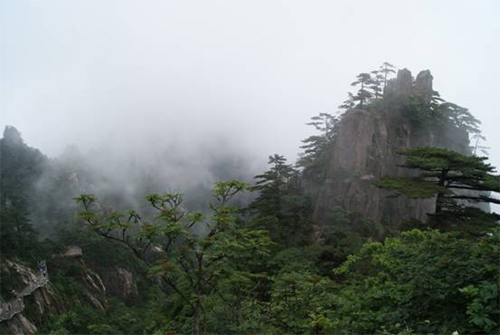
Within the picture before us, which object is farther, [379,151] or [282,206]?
[379,151]

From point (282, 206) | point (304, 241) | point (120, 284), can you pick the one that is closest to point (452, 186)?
point (304, 241)

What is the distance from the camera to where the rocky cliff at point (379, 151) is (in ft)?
73.9

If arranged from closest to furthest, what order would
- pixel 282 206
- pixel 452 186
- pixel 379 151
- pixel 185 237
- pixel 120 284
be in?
1. pixel 185 237
2. pixel 452 186
3. pixel 282 206
4. pixel 379 151
5. pixel 120 284

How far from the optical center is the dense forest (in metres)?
4.55

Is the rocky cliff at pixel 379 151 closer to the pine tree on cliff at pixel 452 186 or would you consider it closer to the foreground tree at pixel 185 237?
the pine tree on cliff at pixel 452 186

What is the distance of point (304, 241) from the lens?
19.8m

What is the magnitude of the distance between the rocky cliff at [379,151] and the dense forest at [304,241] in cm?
10

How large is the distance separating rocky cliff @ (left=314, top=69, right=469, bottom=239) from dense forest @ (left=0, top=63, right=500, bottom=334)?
0.10 metres

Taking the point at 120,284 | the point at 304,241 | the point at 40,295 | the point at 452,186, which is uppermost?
the point at 452,186

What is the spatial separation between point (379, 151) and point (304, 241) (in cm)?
856

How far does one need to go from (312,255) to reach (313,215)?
7.43 m

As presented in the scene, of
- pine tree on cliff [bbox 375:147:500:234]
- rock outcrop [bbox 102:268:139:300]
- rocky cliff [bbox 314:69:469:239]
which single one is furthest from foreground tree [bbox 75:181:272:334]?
rock outcrop [bbox 102:268:139:300]

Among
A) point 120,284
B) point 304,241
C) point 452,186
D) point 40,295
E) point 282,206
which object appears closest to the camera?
point 452,186

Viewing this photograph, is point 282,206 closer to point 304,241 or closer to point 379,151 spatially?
point 304,241
